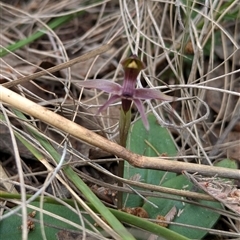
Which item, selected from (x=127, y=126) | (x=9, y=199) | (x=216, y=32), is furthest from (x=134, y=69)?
(x=216, y=32)

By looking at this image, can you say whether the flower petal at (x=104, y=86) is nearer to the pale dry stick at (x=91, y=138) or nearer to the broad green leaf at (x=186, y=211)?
the pale dry stick at (x=91, y=138)

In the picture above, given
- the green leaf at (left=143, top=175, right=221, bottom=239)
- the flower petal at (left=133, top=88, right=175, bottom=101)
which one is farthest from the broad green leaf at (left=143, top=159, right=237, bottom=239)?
the flower petal at (left=133, top=88, right=175, bottom=101)

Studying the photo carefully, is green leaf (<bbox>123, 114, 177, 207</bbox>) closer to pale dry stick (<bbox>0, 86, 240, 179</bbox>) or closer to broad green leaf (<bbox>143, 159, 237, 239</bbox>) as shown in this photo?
broad green leaf (<bbox>143, 159, 237, 239</bbox>)

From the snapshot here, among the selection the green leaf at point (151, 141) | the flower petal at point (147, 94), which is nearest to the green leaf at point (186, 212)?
the green leaf at point (151, 141)

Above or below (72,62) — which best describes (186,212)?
below

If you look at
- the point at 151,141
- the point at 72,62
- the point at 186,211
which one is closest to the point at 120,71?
the point at 151,141

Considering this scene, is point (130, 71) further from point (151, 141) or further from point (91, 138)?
point (151, 141)

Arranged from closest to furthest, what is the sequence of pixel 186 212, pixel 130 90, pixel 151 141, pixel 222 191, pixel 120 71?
pixel 130 90 → pixel 222 191 → pixel 186 212 → pixel 151 141 → pixel 120 71

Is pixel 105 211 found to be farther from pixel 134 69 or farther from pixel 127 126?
pixel 134 69
